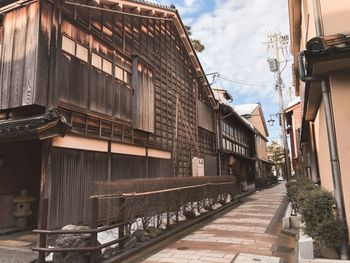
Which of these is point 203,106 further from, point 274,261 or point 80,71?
point 274,261

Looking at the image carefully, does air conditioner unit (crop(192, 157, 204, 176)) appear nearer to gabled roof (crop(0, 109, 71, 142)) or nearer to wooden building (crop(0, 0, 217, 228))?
wooden building (crop(0, 0, 217, 228))

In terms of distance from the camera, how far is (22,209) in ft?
32.3

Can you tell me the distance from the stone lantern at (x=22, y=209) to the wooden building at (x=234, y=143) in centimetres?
1702

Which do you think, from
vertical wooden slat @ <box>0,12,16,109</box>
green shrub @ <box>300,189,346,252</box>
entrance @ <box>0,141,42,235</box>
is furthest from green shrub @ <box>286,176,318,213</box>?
vertical wooden slat @ <box>0,12,16,109</box>

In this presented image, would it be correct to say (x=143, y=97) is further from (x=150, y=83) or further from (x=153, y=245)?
(x=153, y=245)

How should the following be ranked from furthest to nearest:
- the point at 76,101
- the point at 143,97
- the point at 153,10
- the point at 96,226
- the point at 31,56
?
1. the point at 153,10
2. the point at 143,97
3. the point at 76,101
4. the point at 31,56
5. the point at 96,226

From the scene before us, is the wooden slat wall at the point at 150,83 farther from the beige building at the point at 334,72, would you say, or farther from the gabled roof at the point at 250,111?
the gabled roof at the point at 250,111

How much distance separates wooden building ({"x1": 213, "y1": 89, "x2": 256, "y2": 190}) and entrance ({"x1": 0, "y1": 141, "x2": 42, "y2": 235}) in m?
16.4

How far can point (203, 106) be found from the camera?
75.5 feet

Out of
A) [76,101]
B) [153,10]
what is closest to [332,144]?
[76,101]

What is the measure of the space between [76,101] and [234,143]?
2322cm

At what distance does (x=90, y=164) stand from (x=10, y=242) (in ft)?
10.3

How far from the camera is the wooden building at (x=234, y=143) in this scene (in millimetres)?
26144

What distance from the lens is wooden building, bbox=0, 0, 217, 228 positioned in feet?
28.0
